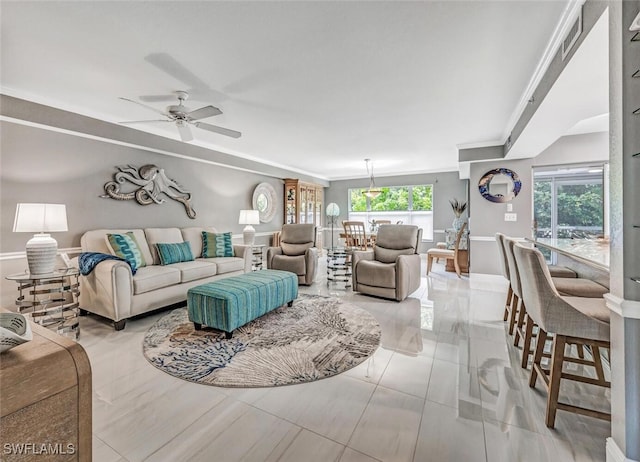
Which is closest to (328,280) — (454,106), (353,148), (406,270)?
(406,270)

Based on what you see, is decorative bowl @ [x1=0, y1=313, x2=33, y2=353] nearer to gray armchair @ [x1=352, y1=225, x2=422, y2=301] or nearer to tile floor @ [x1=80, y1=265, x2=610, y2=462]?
tile floor @ [x1=80, y1=265, x2=610, y2=462]

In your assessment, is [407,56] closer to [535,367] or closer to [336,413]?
[535,367]

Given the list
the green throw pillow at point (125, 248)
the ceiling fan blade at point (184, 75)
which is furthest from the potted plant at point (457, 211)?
the green throw pillow at point (125, 248)

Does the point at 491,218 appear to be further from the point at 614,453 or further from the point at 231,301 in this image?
the point at 231,301

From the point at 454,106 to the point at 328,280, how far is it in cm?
319

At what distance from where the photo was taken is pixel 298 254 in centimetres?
479

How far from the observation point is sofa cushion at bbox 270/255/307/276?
457 centimetres

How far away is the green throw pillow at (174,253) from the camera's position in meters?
3.83

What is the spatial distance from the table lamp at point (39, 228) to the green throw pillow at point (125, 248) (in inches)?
25.7

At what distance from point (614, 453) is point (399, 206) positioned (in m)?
7.20

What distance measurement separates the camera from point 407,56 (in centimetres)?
236

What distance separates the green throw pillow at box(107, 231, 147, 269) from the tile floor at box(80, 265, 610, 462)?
3.63 feet

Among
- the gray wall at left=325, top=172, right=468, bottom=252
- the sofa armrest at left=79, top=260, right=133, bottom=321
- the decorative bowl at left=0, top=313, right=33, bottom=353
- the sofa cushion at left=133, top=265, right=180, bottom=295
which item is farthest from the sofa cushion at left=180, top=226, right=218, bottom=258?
the gray wall at left=325, top=172, right=468, bottom=252

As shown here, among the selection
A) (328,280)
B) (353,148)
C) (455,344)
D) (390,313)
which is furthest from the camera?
(353,148)
